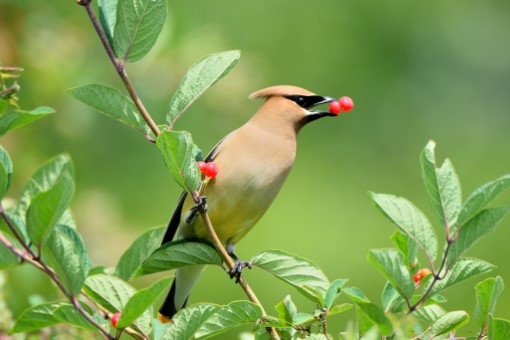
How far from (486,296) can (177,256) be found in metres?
0.67

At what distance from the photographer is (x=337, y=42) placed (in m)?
10.2

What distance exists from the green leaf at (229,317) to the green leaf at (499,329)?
0.44 m

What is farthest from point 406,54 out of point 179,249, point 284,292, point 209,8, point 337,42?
point 179,249

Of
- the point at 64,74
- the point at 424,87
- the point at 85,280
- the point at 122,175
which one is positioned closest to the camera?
the point at 85,280

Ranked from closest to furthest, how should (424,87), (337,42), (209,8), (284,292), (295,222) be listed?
1. (284,292)
2. (295,222)
3. (209,8)
4. (337,42)
5. (424,87)

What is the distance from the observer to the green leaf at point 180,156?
185 centimetres

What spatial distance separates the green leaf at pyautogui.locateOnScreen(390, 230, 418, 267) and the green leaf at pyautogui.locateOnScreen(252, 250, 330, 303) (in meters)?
0.23

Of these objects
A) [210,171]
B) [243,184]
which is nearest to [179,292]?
[243,184]

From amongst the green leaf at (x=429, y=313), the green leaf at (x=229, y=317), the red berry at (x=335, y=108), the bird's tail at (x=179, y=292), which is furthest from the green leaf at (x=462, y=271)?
the bird's tail at (x=179, y=292)

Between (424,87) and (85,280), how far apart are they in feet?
30.9

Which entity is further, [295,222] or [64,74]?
[295,222]

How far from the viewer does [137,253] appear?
2.18 m

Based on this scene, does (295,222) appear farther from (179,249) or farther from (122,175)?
(179,249)

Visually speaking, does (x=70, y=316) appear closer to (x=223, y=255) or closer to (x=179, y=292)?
(x=223, y=255)
